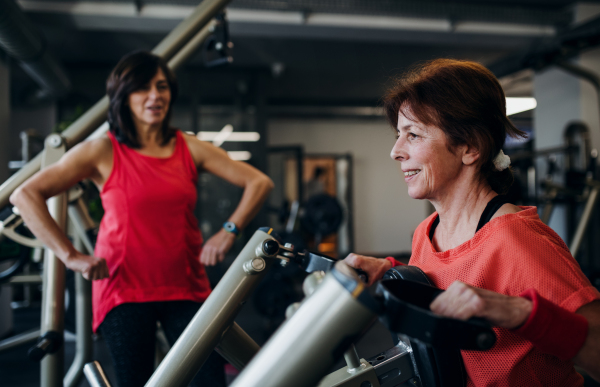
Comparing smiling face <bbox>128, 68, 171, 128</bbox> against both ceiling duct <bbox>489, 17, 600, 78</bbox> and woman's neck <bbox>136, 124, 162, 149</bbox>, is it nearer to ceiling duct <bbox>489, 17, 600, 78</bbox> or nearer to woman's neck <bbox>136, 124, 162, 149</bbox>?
woman's neck <bbox>136, 124, 162, 149</bbox>

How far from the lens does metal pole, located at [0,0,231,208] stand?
4.96ft

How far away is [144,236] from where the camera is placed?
51.1 inches

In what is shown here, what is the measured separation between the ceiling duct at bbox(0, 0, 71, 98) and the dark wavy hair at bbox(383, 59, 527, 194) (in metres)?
3.54

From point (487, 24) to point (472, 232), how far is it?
5023 mm

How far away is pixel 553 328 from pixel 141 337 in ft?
3.34

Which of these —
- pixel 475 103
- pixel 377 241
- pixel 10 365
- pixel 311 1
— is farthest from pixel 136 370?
pixel 377 241

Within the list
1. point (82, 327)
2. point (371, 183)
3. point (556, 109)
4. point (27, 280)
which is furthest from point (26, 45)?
point (371, 183)

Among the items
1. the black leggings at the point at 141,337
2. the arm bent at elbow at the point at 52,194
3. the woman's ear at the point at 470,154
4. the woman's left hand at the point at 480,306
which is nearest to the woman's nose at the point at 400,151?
the woman's ear at the point at 470,154

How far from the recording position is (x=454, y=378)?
821 millimetres

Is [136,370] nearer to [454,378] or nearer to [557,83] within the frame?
[454,378]

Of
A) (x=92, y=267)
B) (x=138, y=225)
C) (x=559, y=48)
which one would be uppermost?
(x=559, y=48)

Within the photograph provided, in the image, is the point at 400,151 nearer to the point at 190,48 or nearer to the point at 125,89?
the point at 125,89

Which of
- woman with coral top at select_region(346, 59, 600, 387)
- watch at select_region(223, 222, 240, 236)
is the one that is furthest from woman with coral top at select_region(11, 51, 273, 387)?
woman with coral top at select_region(346, 59, 600, 387)

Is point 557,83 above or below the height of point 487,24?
below
